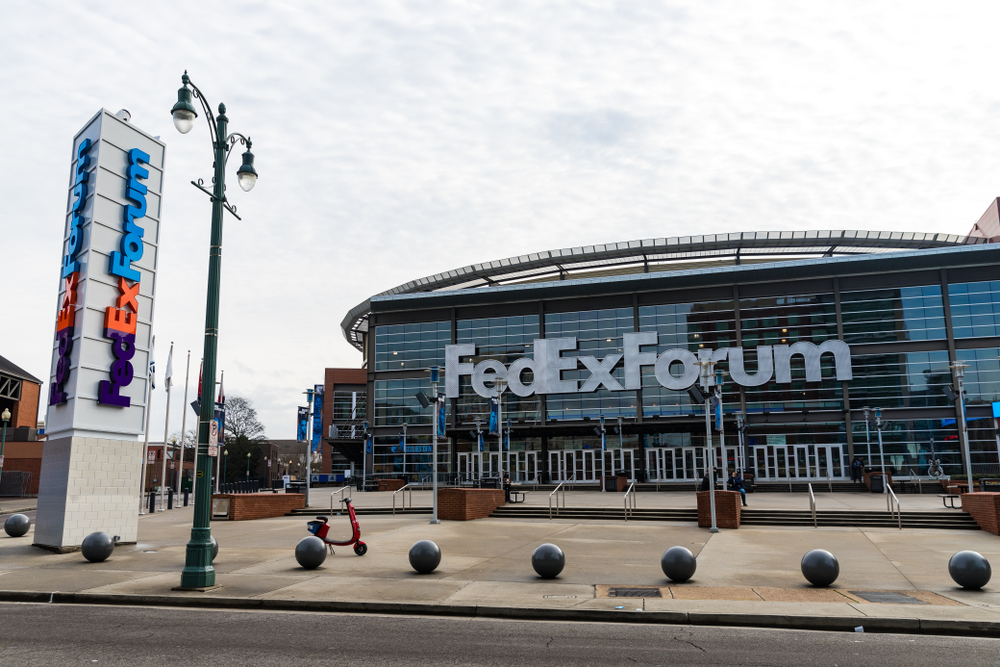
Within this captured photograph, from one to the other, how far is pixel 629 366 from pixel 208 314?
148 feet

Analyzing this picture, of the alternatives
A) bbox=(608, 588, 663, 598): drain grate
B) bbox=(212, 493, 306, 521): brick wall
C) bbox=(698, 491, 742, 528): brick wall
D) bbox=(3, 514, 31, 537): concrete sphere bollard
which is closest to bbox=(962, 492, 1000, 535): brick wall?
bbox=(698, 491, 742, 528): brick wall

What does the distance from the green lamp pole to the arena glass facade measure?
35782 mm

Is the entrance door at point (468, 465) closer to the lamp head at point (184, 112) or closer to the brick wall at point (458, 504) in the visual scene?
the brick wall at point (458, 504)

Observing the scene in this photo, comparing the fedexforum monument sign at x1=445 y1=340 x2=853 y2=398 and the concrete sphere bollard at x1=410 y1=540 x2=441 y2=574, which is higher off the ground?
the fedexforum monument sign at x1=445 y1=340 x2=853 y2=398

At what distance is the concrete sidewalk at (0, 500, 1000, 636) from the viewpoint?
1155 cm

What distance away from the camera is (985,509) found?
25.2 m

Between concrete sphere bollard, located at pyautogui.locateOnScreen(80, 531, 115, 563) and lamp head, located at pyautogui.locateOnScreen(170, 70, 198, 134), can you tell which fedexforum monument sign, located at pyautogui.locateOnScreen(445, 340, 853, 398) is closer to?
concrete sphere bollard, located at pyautogui.locateOnScreen(80, 531, 115, 563)

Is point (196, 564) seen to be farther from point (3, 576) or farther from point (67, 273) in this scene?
point (67, 273)

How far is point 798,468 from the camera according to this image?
53.2m

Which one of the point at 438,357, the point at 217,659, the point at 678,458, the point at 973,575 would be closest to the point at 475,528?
the point at 973,575

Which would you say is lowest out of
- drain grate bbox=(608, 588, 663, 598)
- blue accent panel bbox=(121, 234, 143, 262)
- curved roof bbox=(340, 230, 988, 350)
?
drain grate bbox=(608, 588, 663, 598)

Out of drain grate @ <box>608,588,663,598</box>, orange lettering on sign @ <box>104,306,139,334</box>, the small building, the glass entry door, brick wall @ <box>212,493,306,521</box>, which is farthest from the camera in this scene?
the small building

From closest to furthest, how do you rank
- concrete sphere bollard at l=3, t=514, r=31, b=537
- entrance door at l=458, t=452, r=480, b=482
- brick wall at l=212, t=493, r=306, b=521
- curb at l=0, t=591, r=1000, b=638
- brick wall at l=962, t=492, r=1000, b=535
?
curb at l=0, t=591, r=1000, b=638 < concrete sphere bollard at l=3, t=514, r=31, b=537 < brick wall at l=962, t=492, r=1000, b=535 < brick wall at l=212, t=493, r=306, b=521 < entrance door at l=458, t=452, r=480, b=482

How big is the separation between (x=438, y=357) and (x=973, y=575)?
52130 millimetres
